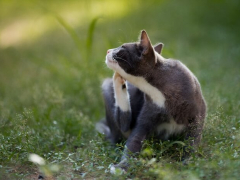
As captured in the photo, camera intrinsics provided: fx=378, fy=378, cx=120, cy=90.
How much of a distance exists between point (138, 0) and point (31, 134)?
5.97m

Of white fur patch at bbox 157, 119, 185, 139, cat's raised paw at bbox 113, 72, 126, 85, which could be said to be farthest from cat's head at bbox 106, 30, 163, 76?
white fur patch at bbox 157, 119, 185, 139

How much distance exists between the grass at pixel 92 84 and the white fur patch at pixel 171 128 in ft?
0.49

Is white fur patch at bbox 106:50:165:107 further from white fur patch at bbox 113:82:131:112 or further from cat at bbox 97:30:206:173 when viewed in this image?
white fur patch at bbox 113:82:131:112

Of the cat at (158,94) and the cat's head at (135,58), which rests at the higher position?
the cat's head at (135,58)

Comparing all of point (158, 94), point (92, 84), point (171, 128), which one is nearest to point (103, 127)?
point (92, 84)

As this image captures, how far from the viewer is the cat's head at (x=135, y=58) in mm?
3691

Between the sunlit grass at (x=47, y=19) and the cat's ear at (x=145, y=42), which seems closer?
the cat's ear at (x=145, y=42)

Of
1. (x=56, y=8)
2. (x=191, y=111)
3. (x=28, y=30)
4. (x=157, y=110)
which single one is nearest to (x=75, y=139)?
(x=157, y=110)

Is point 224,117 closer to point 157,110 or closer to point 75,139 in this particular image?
point 157,110

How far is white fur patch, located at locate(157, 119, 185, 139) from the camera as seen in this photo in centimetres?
379

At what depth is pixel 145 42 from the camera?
3.67 meters

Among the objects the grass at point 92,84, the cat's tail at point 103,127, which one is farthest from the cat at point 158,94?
the cat's tail at point 103,127

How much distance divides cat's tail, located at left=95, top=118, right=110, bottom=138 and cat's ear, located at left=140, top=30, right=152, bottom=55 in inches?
55.3

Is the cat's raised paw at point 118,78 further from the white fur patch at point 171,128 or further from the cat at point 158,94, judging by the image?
the white fur patch at point 171,128
